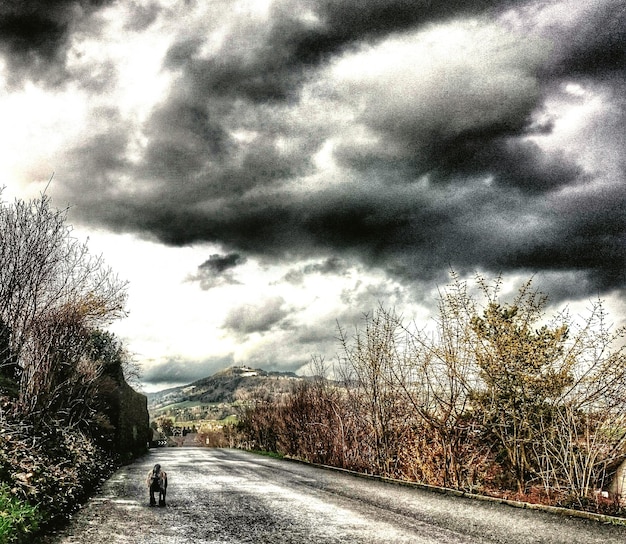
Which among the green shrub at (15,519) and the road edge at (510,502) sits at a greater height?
the green shrub at (15,519)

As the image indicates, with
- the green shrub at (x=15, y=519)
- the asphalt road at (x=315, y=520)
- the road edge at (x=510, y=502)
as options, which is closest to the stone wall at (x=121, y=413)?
the asphalt road at (x=315, y=520)

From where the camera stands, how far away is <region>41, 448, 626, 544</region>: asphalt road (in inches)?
283

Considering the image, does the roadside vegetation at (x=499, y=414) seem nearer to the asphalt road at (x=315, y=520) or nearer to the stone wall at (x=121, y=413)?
the asphalt road at (x=315, y=520)

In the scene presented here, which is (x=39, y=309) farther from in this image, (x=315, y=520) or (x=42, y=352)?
(x=315, y=520)

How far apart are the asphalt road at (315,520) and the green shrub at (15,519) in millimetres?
295

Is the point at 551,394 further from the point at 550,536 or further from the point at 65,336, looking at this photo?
the point at 65,336

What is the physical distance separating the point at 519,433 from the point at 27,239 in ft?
37.1

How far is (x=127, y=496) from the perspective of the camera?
1145 centimetres

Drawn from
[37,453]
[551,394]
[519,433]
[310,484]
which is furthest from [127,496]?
[551,394]

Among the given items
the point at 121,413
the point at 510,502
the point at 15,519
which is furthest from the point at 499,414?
the point at 121,413

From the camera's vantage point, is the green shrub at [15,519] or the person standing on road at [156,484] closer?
the green shrub at [15,519]

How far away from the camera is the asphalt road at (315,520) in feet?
23.6

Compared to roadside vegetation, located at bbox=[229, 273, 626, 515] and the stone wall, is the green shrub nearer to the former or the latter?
roadside vegetation, located at bbox=[229, 273, 626, 515]

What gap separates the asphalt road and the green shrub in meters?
0.29
